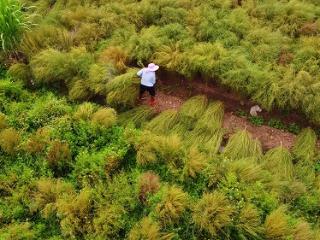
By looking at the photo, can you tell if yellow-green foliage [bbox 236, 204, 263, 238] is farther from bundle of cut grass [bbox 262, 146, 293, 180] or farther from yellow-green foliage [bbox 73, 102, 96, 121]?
yellow-green foliage [bbox 73, 102, 96, 121]

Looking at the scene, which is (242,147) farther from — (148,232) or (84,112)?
(84,112)

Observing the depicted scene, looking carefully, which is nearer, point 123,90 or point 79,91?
point 123,90

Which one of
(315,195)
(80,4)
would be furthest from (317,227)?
(80,4)

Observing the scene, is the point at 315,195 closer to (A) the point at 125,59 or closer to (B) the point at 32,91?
(A) the point at 125,59

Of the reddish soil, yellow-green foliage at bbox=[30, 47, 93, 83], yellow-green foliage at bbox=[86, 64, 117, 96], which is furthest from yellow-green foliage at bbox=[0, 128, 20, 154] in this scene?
the reddish soil

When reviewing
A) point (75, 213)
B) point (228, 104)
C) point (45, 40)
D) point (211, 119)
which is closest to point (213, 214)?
point (75, 213)

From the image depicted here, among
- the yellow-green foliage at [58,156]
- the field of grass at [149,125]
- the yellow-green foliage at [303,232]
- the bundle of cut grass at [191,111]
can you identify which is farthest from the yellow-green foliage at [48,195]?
the yellow-green foliage at [303,232]

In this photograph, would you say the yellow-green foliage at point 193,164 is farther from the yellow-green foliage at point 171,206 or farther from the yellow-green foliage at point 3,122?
the yellow-green foliage at point 3,122
